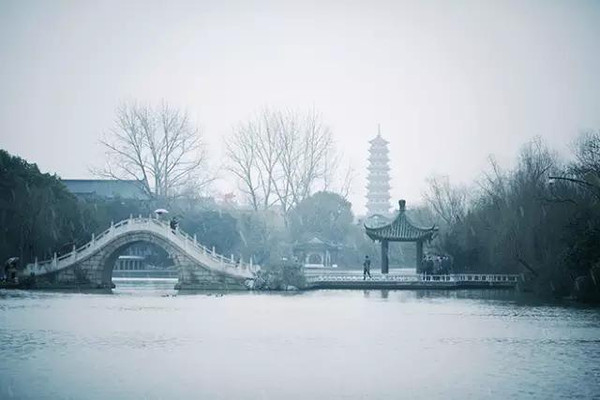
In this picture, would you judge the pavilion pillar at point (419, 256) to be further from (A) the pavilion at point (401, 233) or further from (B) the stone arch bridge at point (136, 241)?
(B) the stone arch bridge at point (136, 241)

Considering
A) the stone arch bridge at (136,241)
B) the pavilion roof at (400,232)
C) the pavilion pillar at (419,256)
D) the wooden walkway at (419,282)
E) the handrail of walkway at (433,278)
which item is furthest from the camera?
the pavilion pillar at (419,256)

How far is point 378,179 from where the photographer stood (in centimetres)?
10619

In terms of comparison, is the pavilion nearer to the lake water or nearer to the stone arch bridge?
the stone arch bridge

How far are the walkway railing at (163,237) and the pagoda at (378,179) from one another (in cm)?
6414

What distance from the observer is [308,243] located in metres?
55.5

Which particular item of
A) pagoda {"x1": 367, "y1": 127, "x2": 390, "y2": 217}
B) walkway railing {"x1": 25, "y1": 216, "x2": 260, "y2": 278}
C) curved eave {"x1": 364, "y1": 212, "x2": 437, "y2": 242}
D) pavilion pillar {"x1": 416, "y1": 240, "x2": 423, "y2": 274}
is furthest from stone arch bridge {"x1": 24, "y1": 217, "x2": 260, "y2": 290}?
pagoda {"x1": 367, "y1": 127, "x2": 390, "y2": 217}

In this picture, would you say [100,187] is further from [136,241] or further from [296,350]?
[296,350]

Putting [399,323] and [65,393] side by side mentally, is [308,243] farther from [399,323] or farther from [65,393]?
[65,393]

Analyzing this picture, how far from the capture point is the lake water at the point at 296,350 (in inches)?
545

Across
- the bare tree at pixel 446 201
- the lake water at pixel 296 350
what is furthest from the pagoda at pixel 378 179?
the lake water at pixel 296 350

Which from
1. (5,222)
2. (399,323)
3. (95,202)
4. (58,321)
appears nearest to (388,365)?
(399,323)

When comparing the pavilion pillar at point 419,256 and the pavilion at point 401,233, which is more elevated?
the pavilion at point 401,233

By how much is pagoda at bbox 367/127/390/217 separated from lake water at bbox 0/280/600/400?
7342 cm

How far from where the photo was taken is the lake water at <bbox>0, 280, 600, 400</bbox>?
1385 centimetres
